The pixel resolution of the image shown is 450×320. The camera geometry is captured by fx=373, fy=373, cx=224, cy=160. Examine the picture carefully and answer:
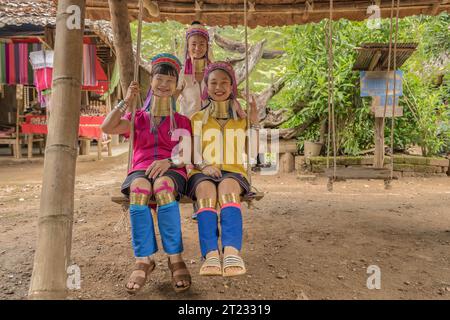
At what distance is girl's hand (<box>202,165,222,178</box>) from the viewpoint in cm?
220

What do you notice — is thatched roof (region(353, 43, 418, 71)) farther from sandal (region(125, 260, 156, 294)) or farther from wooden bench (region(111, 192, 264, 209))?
sandal (region(125, 260, 156, 294))

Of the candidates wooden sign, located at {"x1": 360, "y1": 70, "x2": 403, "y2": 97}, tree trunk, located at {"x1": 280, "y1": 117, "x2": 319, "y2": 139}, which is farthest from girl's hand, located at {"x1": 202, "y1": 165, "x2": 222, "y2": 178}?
tree trunk, located at {"x1": 280, "y1": 117, "x2": 319, "y2": 139}

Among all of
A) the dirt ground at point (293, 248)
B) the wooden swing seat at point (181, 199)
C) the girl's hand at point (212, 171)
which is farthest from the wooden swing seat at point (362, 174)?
the girl's hand at point (212, 171)

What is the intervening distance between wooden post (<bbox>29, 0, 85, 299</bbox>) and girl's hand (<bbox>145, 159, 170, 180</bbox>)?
0.41 metres

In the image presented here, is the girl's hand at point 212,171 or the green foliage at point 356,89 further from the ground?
the green foliage at point 356,89

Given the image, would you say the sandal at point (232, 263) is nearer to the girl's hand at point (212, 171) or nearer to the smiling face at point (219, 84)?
the girl's hand at point (212, 171)

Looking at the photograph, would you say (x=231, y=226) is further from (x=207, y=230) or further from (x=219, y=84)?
(x=219, y=84)

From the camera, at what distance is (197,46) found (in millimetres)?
3080

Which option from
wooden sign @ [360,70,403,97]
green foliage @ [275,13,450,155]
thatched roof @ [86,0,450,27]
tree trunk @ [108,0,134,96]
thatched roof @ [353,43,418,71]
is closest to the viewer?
tree trunk @ [108,0,134,96]

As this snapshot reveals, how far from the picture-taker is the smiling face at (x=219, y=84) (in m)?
2.38

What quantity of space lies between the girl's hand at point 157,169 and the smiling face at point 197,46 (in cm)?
127

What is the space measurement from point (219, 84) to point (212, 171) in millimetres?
576

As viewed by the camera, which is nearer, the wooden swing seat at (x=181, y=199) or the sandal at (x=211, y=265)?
the sandal at (x=211, y=265)
